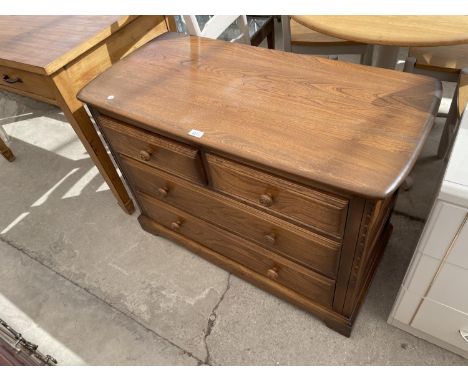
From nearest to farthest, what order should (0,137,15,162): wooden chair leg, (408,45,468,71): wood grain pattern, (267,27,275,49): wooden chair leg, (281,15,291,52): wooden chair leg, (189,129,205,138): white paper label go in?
1. (189,129,205,138): white paper label
2. (408,45,468,71): wood grain pattern
3. (281,15,291,52): wooden chair leg
4. (267,27,275,49): wooden chair leg
5. (0,137,15,162): wooden chair leg

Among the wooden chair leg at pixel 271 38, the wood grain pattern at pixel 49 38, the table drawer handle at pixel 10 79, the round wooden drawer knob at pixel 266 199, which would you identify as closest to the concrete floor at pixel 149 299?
the round wooden drawer knob at pixel 266 199

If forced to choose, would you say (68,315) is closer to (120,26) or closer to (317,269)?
(317,269)

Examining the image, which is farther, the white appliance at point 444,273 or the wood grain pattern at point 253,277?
the wood grain pattern at point 253,277

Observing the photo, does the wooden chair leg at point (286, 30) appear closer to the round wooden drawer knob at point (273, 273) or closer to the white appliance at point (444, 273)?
the white appliance at point (444, 273)

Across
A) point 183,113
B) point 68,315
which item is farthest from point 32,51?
point 68,315

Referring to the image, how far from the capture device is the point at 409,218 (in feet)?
5.46

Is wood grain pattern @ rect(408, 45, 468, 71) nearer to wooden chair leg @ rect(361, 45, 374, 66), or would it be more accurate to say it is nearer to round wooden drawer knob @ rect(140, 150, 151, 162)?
wooden chair leg @ rect(361, 45, 374, 66)

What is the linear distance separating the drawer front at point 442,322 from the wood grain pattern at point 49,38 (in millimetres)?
1482

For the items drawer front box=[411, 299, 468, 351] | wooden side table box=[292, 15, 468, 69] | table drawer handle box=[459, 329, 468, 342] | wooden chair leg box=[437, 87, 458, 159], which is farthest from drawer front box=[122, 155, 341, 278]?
wooden chair leg box=[437, 87, 458, 159]

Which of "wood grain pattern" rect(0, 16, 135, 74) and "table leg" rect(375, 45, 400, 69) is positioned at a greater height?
"wood grain pattern" rect(0, 16, 135, 74)

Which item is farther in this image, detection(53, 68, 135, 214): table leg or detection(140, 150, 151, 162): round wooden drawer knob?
detection(53, 68, 135, 214): table leg

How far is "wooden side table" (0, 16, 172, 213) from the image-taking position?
128 cm

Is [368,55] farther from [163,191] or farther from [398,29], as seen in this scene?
[163,191]

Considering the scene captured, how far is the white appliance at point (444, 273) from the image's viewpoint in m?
0.81
